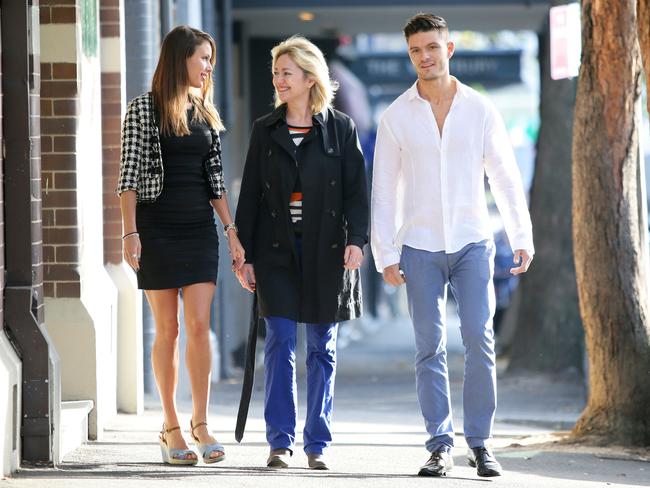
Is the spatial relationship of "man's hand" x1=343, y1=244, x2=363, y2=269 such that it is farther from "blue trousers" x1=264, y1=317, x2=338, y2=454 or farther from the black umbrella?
the black umbrella

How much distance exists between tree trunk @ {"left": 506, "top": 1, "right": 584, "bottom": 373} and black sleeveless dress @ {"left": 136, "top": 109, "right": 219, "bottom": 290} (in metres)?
8.59

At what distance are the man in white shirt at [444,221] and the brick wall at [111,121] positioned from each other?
2820 millimetres

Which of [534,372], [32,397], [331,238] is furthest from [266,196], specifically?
[534,372]

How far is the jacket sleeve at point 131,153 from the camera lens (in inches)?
264

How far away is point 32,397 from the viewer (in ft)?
22.0

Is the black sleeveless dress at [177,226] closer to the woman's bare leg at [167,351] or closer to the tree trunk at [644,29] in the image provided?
the woman's bare leg at [167,351]

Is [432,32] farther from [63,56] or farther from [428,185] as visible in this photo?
[63,56]

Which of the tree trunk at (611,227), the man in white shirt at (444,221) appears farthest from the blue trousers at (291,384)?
the tree trunk at (611,227)

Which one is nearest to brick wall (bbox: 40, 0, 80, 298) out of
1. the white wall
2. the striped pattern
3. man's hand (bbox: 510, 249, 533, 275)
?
the white wall

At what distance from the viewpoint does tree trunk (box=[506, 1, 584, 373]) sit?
49.2ft

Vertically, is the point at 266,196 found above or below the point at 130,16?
below

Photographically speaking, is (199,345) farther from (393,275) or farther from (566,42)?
(566,42)

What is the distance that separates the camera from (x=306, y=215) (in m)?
6.82

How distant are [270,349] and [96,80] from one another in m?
2.60
